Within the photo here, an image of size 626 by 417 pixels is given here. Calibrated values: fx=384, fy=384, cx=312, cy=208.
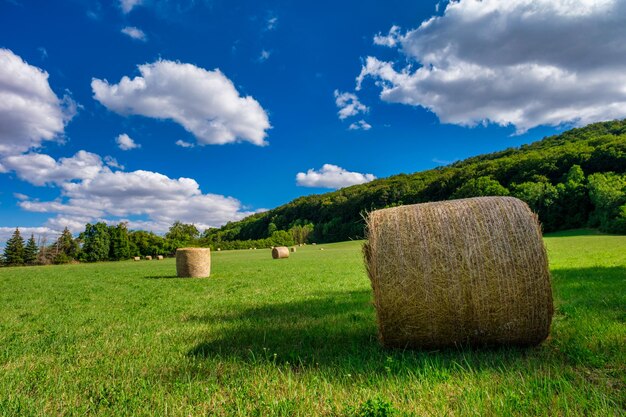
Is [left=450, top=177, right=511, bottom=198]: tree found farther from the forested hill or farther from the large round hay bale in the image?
the large round hay bale

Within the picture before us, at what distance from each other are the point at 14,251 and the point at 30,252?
258 cm

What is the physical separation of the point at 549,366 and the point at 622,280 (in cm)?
868

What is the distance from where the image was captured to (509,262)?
5.16 metres

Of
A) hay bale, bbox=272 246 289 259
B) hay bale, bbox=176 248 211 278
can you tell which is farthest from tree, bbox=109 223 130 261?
hay bale, bbox=176 248 211 278

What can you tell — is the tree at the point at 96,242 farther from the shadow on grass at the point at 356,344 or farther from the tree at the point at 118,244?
the shadow on grass at the point at 356,344

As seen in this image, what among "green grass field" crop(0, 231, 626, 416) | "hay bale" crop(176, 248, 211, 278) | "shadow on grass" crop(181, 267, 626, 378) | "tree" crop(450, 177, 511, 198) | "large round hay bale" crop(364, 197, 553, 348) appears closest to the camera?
"green grass field" crop(0, 231, 626, 416)

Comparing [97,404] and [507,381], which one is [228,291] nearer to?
[97,404]

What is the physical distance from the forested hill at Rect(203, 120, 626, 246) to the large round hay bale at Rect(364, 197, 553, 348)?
143 ft

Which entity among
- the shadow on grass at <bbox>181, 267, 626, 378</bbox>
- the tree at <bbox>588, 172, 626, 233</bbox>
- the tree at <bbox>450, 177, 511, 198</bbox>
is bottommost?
the shadow on grass at <bbox>181, 267, 626, 378</bbox>

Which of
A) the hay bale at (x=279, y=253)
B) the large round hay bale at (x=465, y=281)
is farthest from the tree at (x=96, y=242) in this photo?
the large round hay bale at (x=465, y=281)

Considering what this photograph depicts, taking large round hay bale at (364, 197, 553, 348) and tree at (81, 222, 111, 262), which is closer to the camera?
large round hay bale at (364, 197, 553, 348)

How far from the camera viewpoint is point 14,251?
75438mm

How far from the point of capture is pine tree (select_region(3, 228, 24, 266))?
245ft

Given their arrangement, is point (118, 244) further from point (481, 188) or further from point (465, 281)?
point (465, 281)
